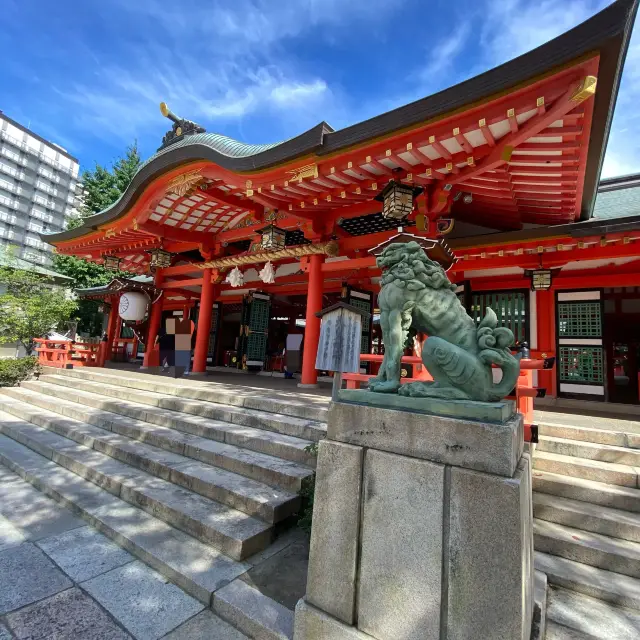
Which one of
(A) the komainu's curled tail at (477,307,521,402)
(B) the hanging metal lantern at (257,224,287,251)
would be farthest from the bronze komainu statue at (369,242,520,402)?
(B) the hanging metal lantern at (257,224,287,251)

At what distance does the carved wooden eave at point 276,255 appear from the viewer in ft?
22.0

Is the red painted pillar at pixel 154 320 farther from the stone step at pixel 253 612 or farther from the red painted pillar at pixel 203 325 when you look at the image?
the stone step at pixel 253 612

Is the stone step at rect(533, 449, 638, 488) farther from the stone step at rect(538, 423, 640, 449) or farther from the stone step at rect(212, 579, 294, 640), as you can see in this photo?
the stone step at rect(212, 579, 294, 640)

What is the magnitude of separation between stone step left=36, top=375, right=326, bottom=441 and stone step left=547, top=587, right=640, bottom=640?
2342 mm

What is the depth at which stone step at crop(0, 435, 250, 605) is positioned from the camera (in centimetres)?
241

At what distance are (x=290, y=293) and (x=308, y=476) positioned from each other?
8.48m

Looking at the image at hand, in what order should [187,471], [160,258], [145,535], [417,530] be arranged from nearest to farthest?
[417,530] → [145,535] → [187,471] → [160,258]

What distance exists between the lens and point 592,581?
7.52ft

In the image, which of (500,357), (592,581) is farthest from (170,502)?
(592,581)

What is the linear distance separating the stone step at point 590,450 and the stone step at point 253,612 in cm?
304

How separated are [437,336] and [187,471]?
2.98m

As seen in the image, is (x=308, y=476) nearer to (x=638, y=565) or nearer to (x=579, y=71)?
(x=638, y=565)

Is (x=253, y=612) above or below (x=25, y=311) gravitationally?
below

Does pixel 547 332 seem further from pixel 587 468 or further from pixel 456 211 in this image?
pixel 587 468
